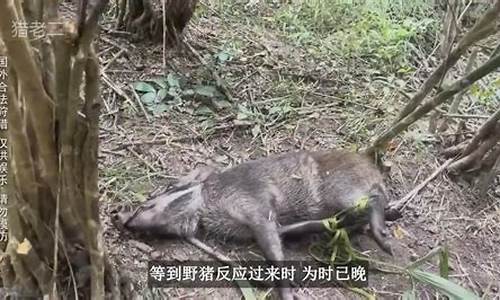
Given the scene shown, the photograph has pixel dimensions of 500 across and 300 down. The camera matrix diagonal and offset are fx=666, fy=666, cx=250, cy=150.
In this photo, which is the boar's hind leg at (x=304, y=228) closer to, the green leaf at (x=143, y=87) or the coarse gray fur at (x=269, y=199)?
the coarse gray fur at (x=269, y=199)

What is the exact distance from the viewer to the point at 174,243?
2.13m

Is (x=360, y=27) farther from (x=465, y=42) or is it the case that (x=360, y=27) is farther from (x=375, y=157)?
(x=465, y=42)

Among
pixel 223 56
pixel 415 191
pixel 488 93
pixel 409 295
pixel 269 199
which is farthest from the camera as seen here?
pixel 223 56

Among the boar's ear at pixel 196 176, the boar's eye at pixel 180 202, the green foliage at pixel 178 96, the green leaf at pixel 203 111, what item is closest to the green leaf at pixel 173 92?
the green foliage at pixel 178 96

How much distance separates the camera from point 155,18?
2.94 metres

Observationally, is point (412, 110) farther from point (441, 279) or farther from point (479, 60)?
point (479, 60)

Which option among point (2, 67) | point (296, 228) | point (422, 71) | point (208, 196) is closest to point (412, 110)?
point (296, 228)

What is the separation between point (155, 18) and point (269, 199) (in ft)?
3.65

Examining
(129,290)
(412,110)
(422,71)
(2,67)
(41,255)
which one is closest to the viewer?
(2,67)

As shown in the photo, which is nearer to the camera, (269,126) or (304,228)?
(304,228)

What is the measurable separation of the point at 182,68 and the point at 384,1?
1507 millimetres

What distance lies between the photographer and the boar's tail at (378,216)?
225 cm

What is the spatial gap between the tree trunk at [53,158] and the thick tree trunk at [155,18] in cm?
145

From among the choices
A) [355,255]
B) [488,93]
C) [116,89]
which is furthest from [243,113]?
[488,93]
